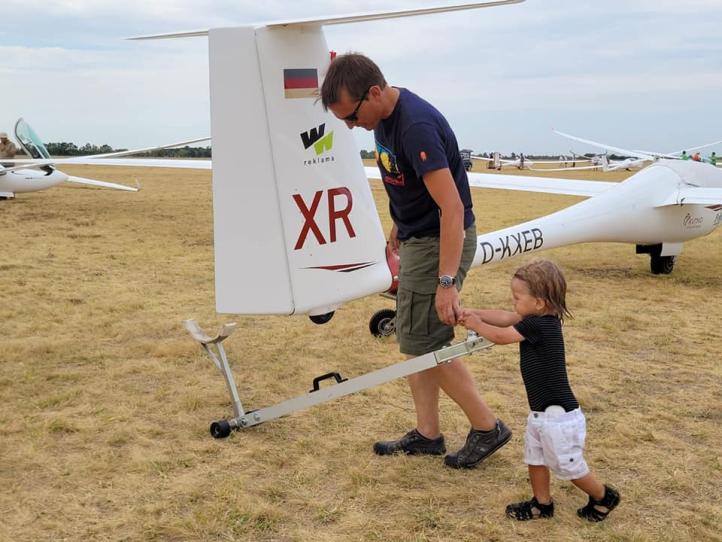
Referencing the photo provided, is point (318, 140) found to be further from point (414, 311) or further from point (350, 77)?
point (414, 311)

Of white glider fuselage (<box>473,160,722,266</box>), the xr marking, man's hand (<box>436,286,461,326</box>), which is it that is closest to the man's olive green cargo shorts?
man's hand (<box>436,286,461,326</box>)

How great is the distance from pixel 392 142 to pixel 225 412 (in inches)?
82.6

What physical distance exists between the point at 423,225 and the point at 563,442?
1.12 meters

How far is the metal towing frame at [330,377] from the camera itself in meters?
2.98

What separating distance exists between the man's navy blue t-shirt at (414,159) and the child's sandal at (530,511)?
1.25 meters

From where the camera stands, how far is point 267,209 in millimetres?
3246

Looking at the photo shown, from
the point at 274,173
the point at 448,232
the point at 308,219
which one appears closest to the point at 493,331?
the point at 448,232

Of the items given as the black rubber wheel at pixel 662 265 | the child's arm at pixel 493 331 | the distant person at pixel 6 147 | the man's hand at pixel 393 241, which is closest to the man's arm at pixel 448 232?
the child's arm at pixel 493 331

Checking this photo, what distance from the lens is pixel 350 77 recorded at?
8.94ft

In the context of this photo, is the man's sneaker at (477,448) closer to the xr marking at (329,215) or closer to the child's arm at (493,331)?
the child's arm at (493,331)

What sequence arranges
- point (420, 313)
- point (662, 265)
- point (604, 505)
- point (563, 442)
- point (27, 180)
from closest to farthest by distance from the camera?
point (563, 442)
point (604, 505)
point (420, 313)
point (662, 265)
point (27, 180)

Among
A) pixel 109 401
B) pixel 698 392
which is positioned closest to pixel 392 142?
pixel 109 401

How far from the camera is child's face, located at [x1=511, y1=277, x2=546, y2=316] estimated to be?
2.74m

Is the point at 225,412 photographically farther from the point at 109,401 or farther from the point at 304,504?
the point at 304,504
